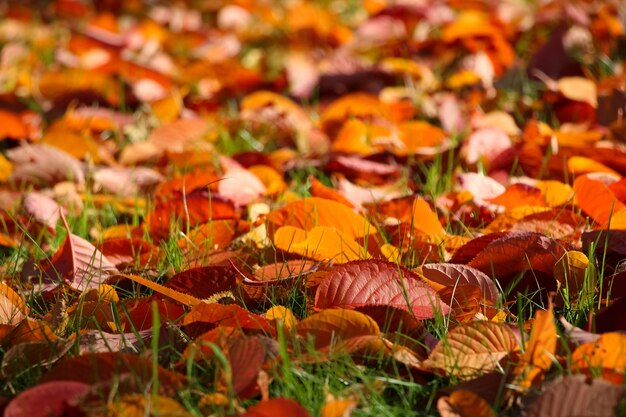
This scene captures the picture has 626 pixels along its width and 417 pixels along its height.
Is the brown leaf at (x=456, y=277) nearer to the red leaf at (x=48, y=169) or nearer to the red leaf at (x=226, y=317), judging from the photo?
the red leaf at (x=226, y=317)

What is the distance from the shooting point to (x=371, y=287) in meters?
1.51

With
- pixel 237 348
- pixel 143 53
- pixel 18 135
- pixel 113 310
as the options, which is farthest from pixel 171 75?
pixel 237 348

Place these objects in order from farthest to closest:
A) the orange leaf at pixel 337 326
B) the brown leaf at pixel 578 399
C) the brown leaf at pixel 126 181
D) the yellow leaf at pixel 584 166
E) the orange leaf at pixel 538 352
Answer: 1. the brown leaf at pixel 126 181
2. the yellow leaf at pixel 584 166
3. the orange leaf at pixel 337 326
4. the orange leaf at pixel 538 352
5. the brown leaf at pixel 578 399

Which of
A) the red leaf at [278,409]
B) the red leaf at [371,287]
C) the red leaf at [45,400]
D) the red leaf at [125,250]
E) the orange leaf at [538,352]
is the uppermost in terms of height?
the orange leaf at [538,352]

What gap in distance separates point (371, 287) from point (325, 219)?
1.21 ft

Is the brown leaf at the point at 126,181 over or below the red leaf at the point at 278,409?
below

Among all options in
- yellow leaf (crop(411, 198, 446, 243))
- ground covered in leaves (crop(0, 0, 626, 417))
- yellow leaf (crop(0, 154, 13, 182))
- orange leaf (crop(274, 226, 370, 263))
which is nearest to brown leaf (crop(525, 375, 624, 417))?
ground covered in leaves (crop(0, 0, 626, 417))

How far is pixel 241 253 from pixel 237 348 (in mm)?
494

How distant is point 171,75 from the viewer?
3500mm

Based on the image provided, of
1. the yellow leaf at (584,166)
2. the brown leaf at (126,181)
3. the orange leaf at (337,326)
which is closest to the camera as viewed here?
the orange leaf at (337,326)

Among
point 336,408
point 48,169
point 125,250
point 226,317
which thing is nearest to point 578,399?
point 336,408

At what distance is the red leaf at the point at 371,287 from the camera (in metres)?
1.50

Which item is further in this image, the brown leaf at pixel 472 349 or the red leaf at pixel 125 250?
the red leaf at pixel 125 250

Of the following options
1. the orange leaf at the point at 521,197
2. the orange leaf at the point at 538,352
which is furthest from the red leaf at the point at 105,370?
the orange leaf at the point at 521,197
